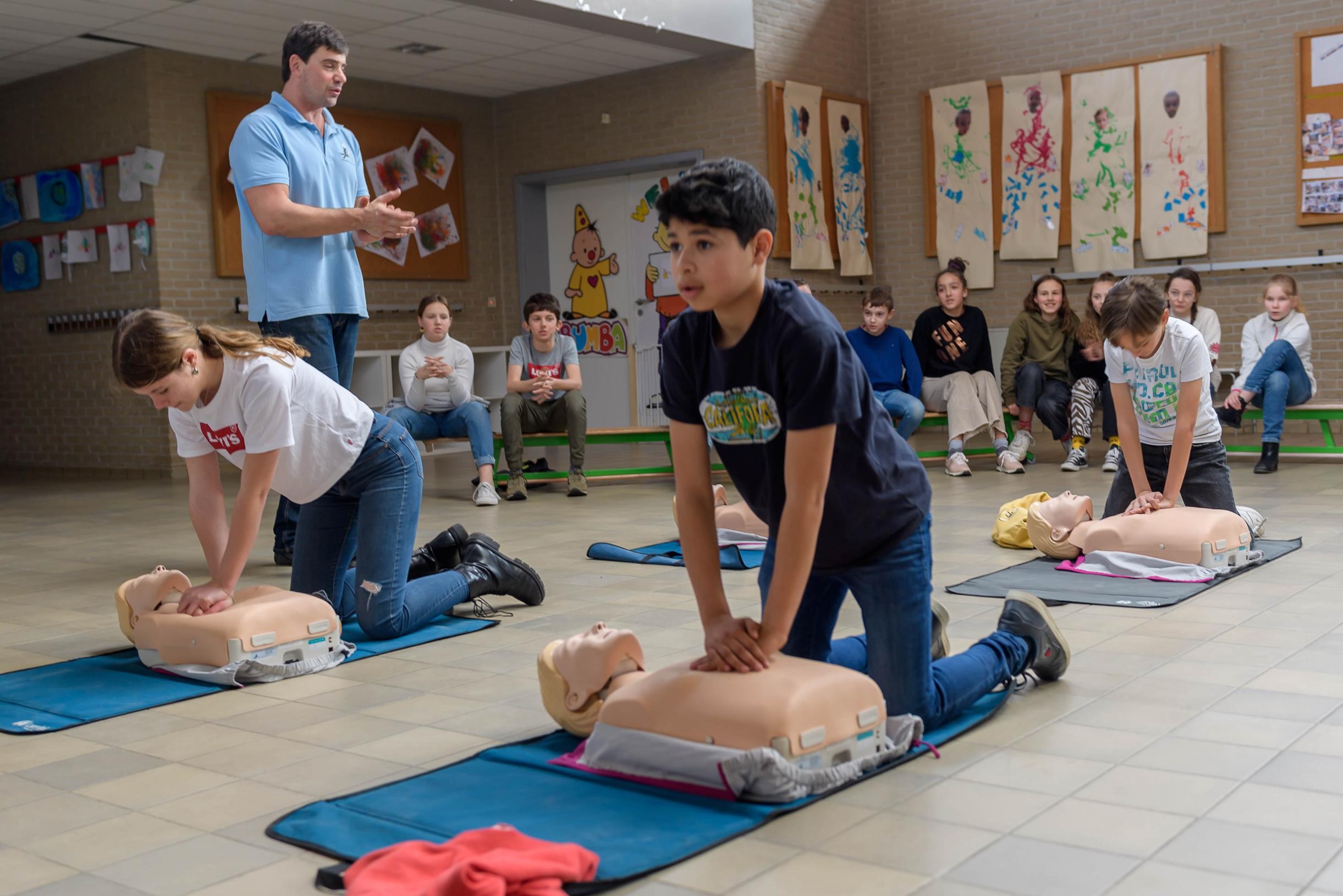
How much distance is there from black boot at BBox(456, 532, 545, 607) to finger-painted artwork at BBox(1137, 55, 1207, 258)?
6.57 metres

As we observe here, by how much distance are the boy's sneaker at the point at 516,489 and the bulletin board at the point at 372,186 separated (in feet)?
9.69

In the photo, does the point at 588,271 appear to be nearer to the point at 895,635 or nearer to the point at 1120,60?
the point at 1120,60

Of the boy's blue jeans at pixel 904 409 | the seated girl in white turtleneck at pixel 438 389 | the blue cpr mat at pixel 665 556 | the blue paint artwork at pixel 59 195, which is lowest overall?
the blue cpr mat at pixel 665 556

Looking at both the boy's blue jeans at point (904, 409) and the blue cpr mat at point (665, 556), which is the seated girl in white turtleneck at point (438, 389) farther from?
the boy's blue jeans at point (904, 409)

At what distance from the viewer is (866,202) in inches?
409

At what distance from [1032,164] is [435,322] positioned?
4.84 m

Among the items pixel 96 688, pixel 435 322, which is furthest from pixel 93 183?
pixel 96 688

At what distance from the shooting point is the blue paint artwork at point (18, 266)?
32.0 ft

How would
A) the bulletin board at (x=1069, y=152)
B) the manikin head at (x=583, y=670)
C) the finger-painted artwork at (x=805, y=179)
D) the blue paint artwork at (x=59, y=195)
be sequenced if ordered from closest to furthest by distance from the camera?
1. the manikin head at (x=583, y=670)
2. the bulletin board at (x=1069, y=152)
3. the blue paint artwork at (x=59, y=195)
4. the finger-painted artwork at (x=805, y=179)

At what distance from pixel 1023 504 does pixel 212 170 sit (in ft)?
21.7

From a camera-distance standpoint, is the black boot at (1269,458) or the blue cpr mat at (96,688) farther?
the black boot at (1269,458)

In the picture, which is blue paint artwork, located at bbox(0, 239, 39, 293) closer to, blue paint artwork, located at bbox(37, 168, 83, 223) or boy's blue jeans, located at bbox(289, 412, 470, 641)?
blue paint artwork, located at bbox(37, 168, 83, 223)

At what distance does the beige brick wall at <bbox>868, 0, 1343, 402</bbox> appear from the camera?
8.55m

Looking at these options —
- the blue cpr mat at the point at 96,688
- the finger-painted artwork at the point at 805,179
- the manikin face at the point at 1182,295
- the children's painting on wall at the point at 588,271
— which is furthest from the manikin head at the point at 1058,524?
the children's painting on wall at the point at 588,271
